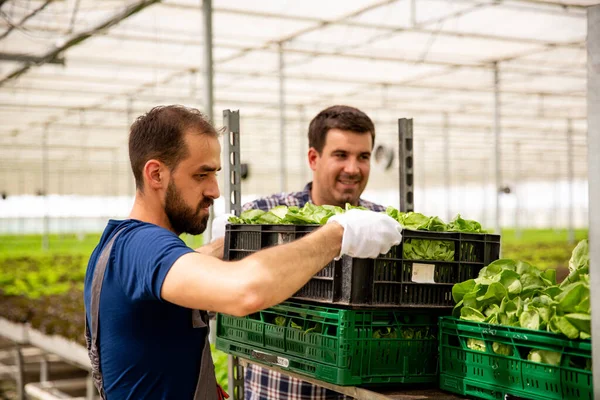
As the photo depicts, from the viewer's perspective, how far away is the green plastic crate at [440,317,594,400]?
1.51m

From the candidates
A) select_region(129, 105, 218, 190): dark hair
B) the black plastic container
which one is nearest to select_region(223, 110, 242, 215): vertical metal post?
the black plastic container

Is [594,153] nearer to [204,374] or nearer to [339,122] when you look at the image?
[204,374]

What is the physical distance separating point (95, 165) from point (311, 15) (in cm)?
2202

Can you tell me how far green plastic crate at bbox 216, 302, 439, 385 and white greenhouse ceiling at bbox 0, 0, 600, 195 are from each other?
2.05m

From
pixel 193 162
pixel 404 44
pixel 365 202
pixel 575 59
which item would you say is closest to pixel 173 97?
pixel 404 44

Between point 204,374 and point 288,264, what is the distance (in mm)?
547

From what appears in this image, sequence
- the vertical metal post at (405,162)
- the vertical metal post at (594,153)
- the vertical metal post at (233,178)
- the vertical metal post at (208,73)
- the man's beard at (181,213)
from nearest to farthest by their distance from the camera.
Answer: the vertical metal post at (594,153) → the man's beard at (181,213) → the vertical metal post at (233,178) → the vertical metal post at (405,162) → the vertical metal post at (208,73)

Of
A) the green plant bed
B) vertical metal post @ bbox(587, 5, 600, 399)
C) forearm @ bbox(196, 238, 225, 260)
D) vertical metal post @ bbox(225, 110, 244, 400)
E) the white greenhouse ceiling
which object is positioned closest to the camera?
vertical metal post @ bbox(587, 5, 600, 399)

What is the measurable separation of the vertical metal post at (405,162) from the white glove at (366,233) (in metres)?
1.09

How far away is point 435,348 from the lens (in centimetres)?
195

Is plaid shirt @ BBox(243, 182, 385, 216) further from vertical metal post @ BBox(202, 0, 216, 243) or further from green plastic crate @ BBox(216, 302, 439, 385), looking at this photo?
vertical metal post @ BBox(202, 0, 216, 243)

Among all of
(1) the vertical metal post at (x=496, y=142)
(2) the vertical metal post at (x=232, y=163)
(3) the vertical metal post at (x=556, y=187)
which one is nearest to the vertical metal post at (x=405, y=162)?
(2) the vertical metal post at (x=232, y=163)

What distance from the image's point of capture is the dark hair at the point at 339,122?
9.42 ft

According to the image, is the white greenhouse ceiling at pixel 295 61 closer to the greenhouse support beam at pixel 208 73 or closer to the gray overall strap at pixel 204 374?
the greenhouse support beam at pixel 208 73
